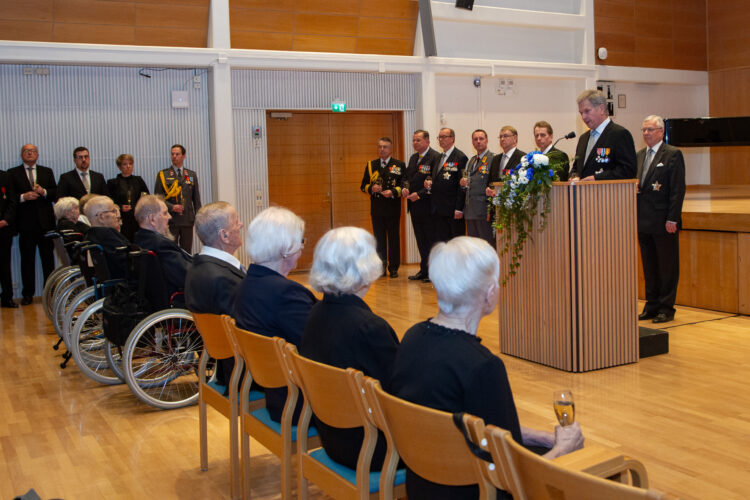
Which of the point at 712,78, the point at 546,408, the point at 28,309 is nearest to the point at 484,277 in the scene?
the point at 546,408

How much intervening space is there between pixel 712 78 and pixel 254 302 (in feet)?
39.7

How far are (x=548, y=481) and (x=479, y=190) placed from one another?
6.70 m

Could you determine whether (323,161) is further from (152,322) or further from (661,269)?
(152,322)

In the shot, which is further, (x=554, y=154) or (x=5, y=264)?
(x=5, y=264)

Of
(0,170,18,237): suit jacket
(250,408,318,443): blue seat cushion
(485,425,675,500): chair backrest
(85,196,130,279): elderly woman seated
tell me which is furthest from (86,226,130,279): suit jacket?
(0,170,18,237): suit jacket

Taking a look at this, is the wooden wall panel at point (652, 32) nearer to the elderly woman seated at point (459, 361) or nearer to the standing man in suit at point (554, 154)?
the standing man in suit at point (554, 154)

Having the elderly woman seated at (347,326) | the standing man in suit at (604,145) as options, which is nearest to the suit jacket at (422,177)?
the standing man in suit at (604,145)

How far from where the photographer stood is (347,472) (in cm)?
237

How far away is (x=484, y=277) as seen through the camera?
2084 millimetres

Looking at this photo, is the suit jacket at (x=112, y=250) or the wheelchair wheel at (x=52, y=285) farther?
the wheelchair wheel at (x=52, y=285)

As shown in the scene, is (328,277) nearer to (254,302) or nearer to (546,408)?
(254,302)

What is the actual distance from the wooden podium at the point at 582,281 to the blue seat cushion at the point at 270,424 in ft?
7.25

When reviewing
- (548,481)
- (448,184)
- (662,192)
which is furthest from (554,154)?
(448,184)

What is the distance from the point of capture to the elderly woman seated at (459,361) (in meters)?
1.92
